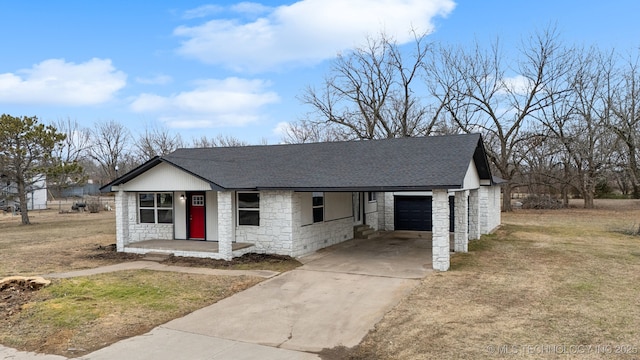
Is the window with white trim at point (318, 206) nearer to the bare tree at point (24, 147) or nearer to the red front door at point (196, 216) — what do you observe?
the red front door at point (196, 216)

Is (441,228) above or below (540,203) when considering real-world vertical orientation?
above

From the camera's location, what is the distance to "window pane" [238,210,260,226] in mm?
13109

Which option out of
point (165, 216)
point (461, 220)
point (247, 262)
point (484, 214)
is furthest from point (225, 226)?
point (484, 214)

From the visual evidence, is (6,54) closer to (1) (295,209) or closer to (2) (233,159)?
(2) (233,159)

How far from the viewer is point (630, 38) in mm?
25500

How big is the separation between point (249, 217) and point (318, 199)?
2.46m

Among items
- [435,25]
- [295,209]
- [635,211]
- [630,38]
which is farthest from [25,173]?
[635,211]

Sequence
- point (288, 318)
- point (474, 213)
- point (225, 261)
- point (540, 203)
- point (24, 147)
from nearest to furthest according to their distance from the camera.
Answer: point (288, 318) → point (225, 261) → point (474, 213) → point (24, 147) → point (540, 203)

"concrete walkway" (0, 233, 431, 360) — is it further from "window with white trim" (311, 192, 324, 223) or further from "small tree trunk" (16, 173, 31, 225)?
"small tree trunk" (16, 173, 31, 225)

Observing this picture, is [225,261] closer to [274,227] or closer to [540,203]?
[274,227]

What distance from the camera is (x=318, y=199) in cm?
1412

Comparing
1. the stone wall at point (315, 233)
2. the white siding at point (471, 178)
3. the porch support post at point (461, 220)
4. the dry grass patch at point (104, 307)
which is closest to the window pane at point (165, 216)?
the dry grass patch at point (104, 307)

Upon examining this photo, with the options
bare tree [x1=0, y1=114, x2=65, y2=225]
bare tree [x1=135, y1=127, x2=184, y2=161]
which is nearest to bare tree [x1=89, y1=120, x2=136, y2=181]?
bare tree [x1=135, y1=127, x2=184, y2=161]

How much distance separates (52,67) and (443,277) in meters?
22.4
